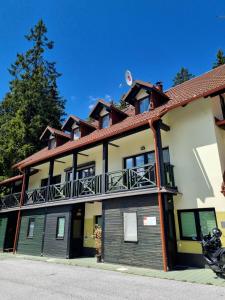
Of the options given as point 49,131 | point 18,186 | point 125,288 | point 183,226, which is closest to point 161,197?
point 183,226

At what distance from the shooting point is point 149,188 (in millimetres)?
10555

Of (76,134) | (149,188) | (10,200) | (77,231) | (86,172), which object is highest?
(76,134)

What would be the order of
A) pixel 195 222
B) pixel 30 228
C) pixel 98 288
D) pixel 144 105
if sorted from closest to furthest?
pixel 98 288 → pixel 195 222 → pixel 144 105 → pixel 30 228

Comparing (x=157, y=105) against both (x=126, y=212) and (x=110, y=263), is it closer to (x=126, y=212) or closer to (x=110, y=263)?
(x=126, y=212)

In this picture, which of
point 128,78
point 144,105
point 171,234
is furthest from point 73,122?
point 171,234

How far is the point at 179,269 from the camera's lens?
940cm

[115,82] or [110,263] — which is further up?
[115,82]

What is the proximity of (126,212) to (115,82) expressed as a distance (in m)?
10.3

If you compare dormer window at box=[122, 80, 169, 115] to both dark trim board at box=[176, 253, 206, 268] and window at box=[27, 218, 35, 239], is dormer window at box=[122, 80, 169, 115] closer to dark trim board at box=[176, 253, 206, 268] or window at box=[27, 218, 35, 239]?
dark trim board at box=[176, 253, 206, 268]

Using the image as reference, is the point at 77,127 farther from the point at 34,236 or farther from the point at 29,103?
the point at 29,103

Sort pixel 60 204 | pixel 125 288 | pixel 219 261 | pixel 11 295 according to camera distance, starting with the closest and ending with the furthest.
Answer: pixel 11 295
pixel 125 288
pixel 219 261
pixel 60 204

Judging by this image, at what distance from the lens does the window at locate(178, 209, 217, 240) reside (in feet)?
33.1

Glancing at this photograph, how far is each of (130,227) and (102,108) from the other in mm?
8689

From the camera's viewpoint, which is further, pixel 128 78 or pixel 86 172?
pixel 86 172
